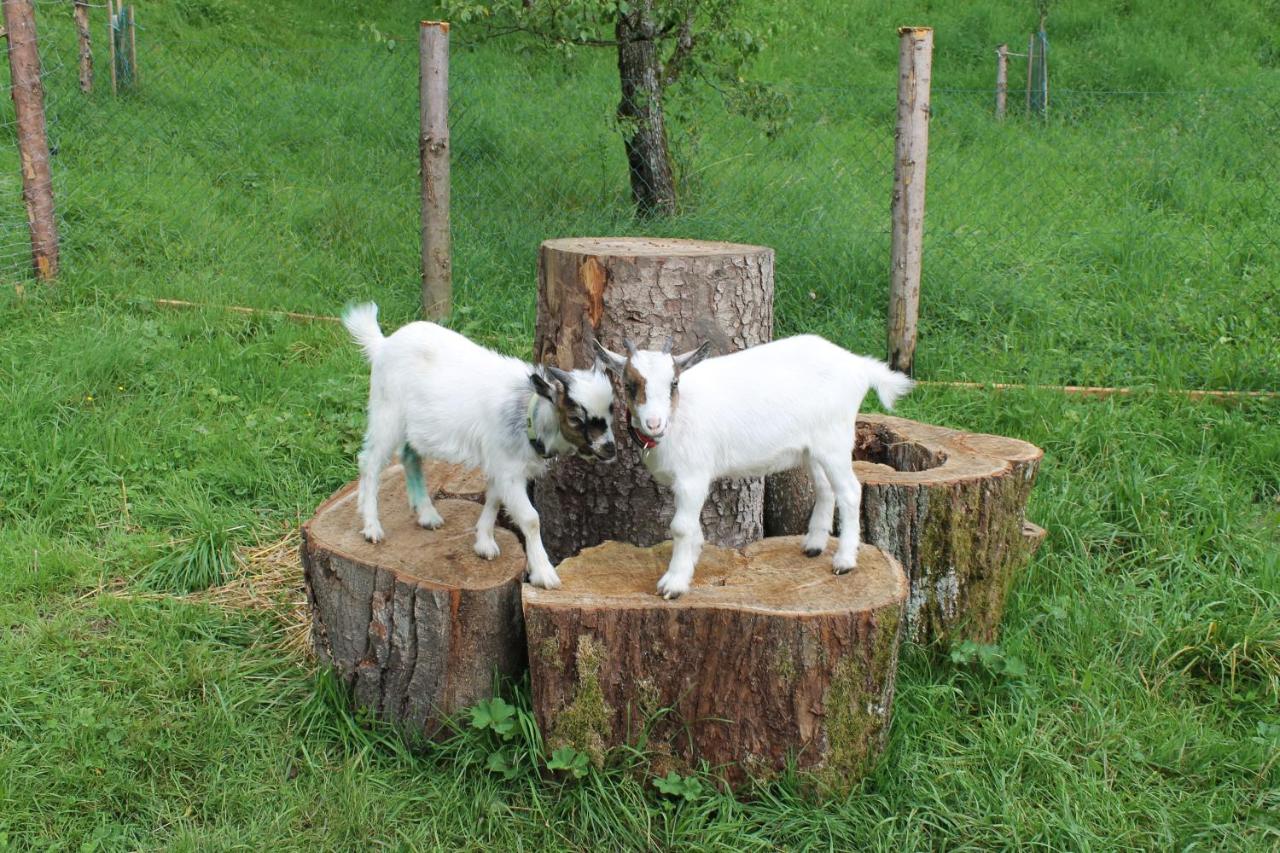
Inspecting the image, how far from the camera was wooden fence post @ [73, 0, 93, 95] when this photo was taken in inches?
402

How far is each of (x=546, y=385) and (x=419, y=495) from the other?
3.18 feet

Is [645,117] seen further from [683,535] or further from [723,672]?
[723,672]

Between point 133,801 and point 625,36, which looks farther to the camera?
point 625,36

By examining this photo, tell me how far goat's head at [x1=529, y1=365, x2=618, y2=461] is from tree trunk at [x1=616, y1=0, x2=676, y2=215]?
4719 millimetres

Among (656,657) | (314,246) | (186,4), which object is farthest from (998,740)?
(186,4)

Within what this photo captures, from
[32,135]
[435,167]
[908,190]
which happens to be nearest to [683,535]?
[908,190]

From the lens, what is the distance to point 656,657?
3217 mm

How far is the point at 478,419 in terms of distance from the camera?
11.2ft

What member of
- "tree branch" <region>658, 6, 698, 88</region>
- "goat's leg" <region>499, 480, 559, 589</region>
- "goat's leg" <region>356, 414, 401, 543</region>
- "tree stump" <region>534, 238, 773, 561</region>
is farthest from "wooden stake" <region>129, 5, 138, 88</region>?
"goat's leg" <region>499, 480, 559, 589</region>

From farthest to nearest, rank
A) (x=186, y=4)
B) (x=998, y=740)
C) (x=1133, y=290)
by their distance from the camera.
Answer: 1. (x=186, y=4)
2. (x=1133, y=290)
3. (x=998, y=740)

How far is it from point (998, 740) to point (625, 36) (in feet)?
18.4

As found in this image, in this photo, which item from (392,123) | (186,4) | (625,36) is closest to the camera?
(625,36)

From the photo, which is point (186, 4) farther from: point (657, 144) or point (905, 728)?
point (905, 728)

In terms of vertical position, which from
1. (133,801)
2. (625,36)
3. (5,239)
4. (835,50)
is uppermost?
(835,50)
